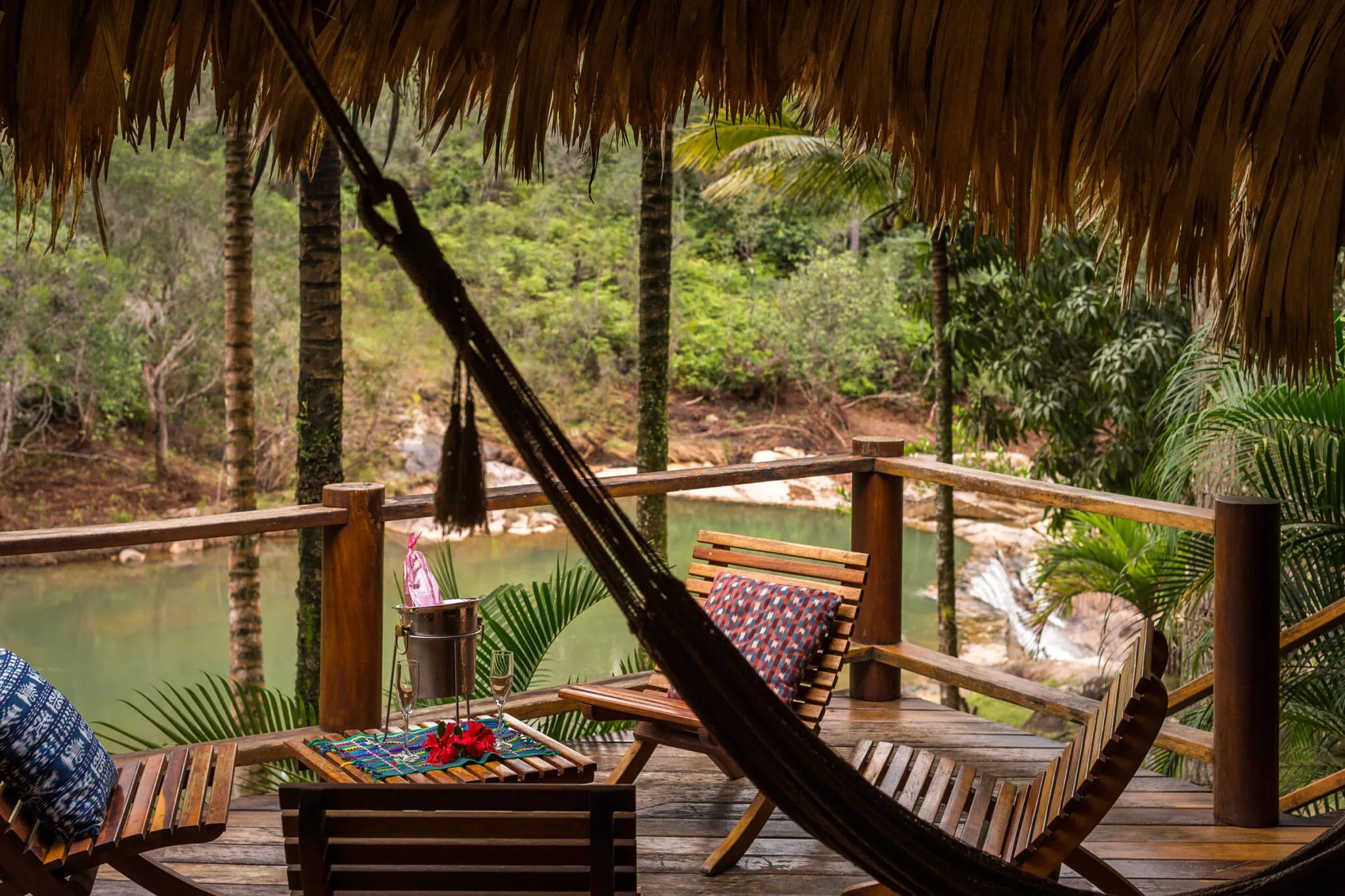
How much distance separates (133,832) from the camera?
2.07 m

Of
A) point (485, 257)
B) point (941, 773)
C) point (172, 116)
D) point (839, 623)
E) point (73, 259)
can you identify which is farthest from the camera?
point (485, 257)

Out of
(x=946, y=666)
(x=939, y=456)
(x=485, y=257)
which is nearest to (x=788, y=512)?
(x=485, y=257)

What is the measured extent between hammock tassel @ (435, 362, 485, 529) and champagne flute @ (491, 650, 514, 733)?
1.26m

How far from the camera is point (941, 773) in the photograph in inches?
99.7

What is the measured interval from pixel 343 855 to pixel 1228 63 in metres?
2.11

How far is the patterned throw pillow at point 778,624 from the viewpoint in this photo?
2930 mm

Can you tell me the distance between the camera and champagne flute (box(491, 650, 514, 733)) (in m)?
2.66

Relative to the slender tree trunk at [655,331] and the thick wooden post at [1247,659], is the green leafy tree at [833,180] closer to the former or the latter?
the slender tree trunk at [655,331]

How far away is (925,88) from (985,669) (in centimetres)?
195

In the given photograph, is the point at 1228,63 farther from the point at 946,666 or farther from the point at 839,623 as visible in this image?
the point at 946,666

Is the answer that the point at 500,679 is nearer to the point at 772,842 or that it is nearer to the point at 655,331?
the point at 772,842

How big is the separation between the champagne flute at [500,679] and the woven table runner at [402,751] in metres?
0.02

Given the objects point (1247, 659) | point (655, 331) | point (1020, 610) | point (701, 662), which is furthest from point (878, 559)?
point (1020, 610)

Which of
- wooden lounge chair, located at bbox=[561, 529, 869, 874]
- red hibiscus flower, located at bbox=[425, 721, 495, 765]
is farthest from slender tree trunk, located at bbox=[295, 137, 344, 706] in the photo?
red hibiscus flower, located at bbox=[425, 721, 495, 765]
